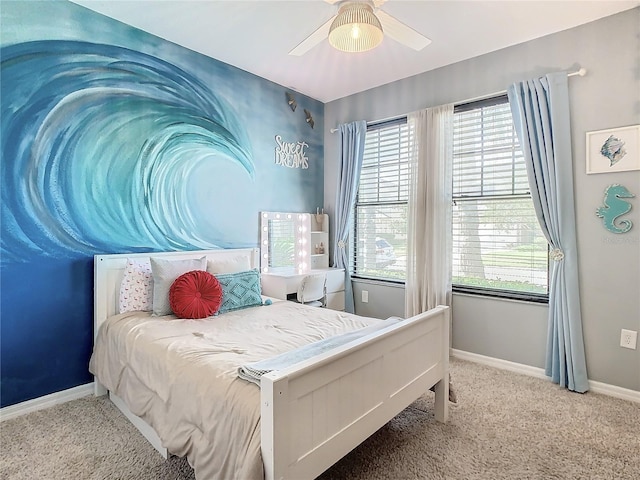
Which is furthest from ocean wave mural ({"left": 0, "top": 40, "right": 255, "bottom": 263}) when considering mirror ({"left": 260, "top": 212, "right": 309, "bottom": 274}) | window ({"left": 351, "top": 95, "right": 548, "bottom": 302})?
window ({"left": 351, "top": 95, "right": 548, "bottom": 302})

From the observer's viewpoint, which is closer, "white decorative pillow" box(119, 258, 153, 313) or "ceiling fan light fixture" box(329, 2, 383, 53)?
"ceiling fan light fixture" box(329, 2, 383, 53)

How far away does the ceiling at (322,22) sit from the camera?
8.29 feet

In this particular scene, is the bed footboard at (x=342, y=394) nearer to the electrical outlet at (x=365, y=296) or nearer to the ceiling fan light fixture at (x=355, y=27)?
the ceiling fan light fixture at (x=355, y=27)

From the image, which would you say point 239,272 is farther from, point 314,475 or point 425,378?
point 314,475

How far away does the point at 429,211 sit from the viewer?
3504mm

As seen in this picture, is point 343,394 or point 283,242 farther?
point 283,242

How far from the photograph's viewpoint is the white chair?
3543mm

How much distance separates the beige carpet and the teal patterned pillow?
3.21 feet

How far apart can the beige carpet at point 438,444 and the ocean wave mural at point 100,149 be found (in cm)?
112

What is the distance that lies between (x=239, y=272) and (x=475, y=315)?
2.13 m

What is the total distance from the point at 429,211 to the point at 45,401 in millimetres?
3357

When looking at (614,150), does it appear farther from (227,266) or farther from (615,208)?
(227,266)

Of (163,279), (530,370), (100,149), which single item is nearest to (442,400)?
(530,370)

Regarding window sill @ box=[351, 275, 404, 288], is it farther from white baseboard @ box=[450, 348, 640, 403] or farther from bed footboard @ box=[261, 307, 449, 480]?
bed footboard @ box=[261, 307, 449, 480]
